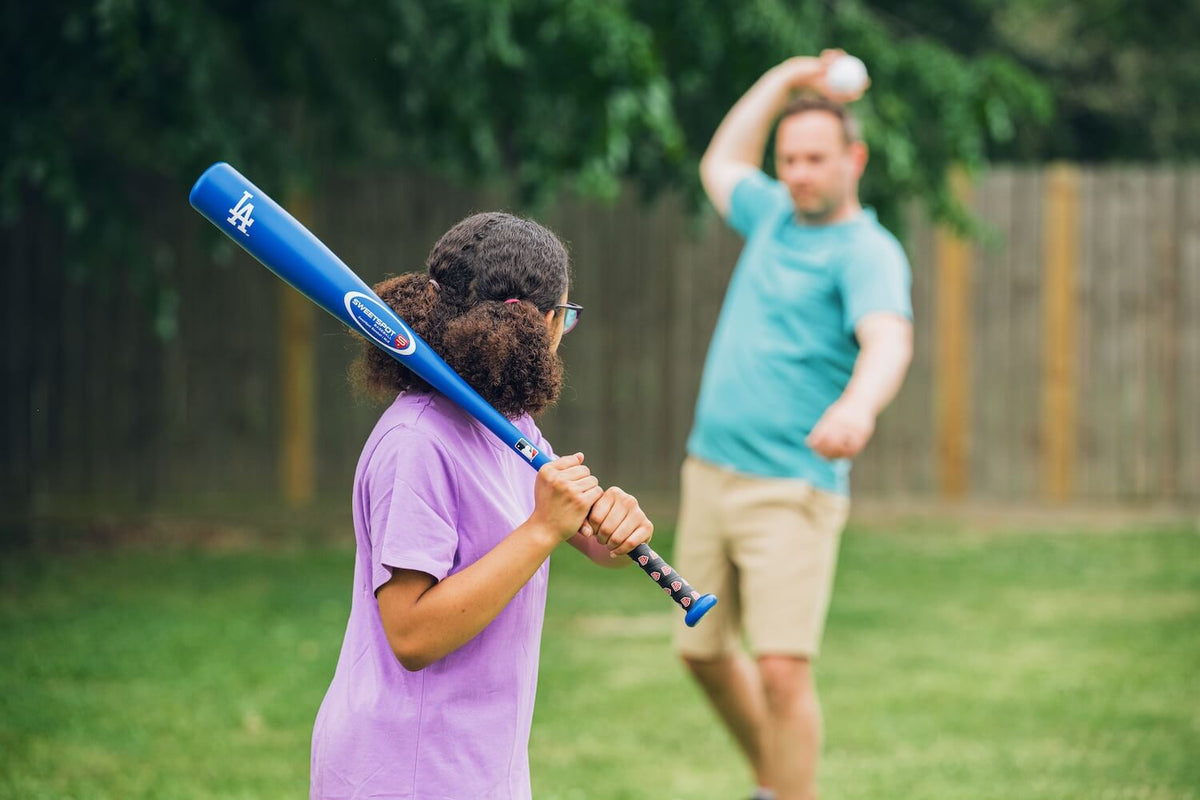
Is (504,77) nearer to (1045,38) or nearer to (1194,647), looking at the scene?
(1194,647)

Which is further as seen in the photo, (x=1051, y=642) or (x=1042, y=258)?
(x=1042, y=258)

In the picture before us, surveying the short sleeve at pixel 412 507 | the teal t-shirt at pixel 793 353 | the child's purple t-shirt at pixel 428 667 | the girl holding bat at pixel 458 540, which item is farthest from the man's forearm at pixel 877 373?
the short sleeve at pixel 412 507

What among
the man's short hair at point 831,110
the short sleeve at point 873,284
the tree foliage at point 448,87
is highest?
the tree foliage at point 448,87

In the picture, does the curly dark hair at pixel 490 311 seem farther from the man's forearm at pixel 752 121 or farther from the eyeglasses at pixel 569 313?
the man's forearm at pixel 752 121

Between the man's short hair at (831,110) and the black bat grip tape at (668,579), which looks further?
the man's short hair at (831,110)

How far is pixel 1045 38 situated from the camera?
14.4 meters

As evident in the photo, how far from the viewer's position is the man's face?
4.17 meters

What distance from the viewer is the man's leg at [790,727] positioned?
4.07m

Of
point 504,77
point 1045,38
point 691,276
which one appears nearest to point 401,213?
point 691,276

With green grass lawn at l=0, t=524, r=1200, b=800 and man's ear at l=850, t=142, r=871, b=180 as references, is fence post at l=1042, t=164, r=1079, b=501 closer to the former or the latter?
green grass lawn at l=0, t=524, r=1200, b=800

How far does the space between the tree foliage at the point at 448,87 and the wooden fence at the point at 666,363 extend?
2.87ft

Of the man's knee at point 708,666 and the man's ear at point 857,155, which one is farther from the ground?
the man's ear at point 857,155

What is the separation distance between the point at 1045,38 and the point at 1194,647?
9163 mm

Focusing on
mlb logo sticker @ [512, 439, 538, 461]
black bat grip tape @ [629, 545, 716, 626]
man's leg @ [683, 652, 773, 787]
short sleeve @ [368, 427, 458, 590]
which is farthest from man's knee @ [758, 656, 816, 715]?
short sleeve @ [368, 427, 458, 590]
